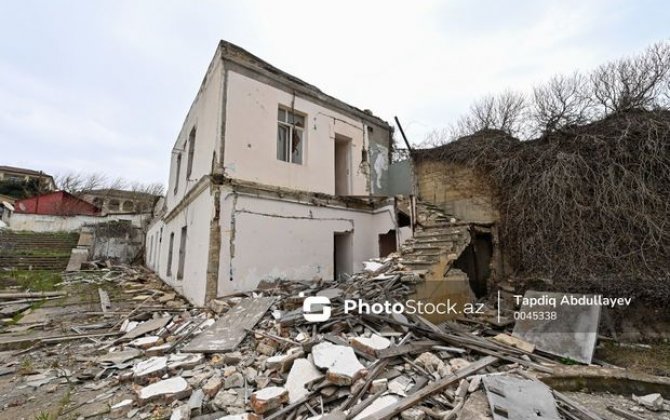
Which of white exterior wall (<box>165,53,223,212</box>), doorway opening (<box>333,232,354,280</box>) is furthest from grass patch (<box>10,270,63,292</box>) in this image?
doorway opening (<box>333,232,354,280</box>)

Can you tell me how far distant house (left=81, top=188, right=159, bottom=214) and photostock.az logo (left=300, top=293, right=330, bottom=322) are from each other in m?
36.3

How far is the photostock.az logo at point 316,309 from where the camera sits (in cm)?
468

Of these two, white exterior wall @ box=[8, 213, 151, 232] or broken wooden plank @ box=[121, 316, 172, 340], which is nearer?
broken wooden plank @ box=[121, 316, 172, 340]

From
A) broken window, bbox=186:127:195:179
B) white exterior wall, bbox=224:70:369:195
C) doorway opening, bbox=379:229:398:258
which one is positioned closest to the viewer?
white exterior wall, bbox=224:70:369:195

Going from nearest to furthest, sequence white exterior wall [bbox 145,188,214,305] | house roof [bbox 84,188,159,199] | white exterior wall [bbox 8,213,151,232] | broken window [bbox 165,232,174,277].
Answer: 1. white exterior wall [bbox 145,188,214,305]
2. broken window [bbox 165,232,174,277]
3. white exterior wall [bbox 8,213,151,232]
4. house roof [bbox 84,188,159,199]

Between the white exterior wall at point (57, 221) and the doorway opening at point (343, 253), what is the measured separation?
790 inches

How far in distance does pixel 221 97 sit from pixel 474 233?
24.9 ft

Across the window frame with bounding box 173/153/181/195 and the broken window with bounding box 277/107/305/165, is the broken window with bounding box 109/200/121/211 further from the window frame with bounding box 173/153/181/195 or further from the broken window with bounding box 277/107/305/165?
the broken window with bounding box 277/107/305/165

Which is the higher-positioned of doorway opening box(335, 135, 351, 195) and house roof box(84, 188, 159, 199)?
house roof box(84, 188, 159, 199)

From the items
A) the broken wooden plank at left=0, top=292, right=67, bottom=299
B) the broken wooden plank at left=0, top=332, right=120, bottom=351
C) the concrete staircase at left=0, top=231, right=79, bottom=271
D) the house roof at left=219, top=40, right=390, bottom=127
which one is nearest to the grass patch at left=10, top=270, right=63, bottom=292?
the broken wooden plank at left=0, top=292, right=67, bottom=299

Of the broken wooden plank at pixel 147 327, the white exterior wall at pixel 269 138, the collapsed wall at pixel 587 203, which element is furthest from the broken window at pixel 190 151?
the collapsed wall at pixel 587 203

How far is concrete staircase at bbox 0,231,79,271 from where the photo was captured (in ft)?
49.2

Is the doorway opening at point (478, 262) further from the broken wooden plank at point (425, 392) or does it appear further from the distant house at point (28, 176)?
the distant house at point (28, 176)

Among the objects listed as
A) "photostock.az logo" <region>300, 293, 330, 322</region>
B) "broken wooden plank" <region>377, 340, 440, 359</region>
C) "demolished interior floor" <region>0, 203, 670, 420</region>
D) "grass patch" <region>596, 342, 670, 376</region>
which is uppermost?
"photostock.az logo" <region>300, 293, 330, 322</region>
